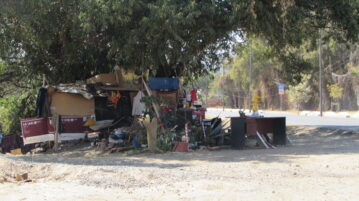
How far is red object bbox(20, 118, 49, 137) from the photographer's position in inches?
543

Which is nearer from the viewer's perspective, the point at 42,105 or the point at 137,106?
the point at 42,105

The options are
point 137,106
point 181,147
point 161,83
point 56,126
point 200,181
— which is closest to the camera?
point 200,181

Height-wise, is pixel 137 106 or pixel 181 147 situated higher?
pixel 137 106

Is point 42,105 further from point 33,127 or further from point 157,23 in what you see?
point 157,23

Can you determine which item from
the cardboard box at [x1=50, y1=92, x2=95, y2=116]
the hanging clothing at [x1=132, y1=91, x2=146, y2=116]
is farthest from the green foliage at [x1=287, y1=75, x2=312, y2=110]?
the cardboard box at [x1=50, y1=92, x2=95, y2=116]

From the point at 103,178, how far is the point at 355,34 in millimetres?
10747

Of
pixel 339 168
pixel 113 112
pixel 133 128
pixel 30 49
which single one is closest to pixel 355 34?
pixel 339 168

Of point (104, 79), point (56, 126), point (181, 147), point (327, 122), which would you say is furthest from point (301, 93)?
point (56, 126)

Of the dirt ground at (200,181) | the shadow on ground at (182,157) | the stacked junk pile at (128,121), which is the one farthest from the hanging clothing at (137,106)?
the dirt ground at (200,181)

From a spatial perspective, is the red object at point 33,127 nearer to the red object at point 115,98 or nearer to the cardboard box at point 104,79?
the cardboard box at point 104,79

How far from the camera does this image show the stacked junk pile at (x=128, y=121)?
12992 mm

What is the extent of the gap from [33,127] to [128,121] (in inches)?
145

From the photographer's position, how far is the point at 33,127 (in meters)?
14.0

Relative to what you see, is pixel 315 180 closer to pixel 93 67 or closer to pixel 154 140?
pixel 154 140
